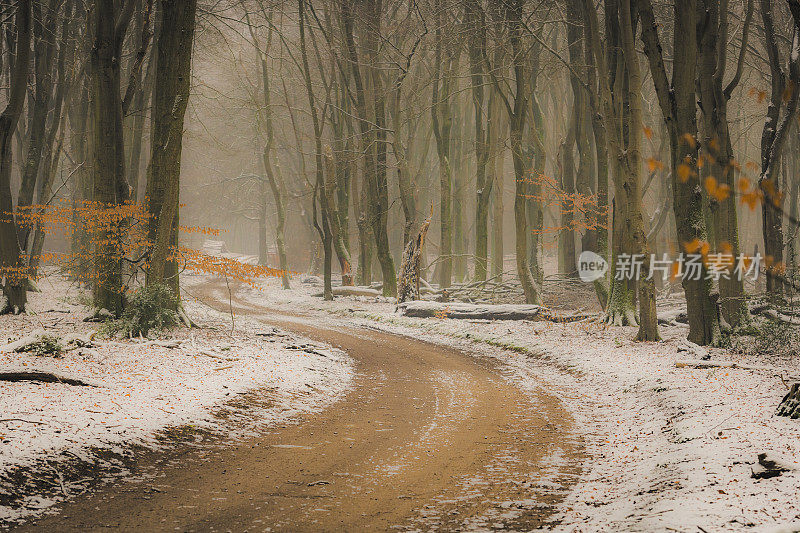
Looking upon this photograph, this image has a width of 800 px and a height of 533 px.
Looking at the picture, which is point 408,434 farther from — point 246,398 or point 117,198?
point 117,198

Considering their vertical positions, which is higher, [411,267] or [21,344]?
[411,267]

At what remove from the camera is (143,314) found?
13.1 metres

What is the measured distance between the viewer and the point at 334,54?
25625 mm

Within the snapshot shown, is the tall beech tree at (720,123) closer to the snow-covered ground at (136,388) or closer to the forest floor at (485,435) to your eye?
the forest floor at (485,435)

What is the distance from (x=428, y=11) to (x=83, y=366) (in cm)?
1948

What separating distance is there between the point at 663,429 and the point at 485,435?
2.05 metres

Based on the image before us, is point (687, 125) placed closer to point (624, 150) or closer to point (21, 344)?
point (624, 150)

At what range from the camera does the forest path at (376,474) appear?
4.80 metres

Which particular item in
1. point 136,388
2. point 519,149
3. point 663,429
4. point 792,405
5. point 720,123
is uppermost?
point 519,149

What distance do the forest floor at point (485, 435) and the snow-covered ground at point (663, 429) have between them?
0.08 feet

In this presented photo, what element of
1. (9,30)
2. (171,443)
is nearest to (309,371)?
(171,443)

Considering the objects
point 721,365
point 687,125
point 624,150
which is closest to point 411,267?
point 624,150

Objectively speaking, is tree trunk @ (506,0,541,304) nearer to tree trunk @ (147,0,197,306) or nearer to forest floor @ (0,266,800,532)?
forest floor @ (0,266,800,532)

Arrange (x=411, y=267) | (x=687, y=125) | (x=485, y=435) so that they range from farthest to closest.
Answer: (x=411, y=267), (x=687, y=125), (x=485, y=435)
